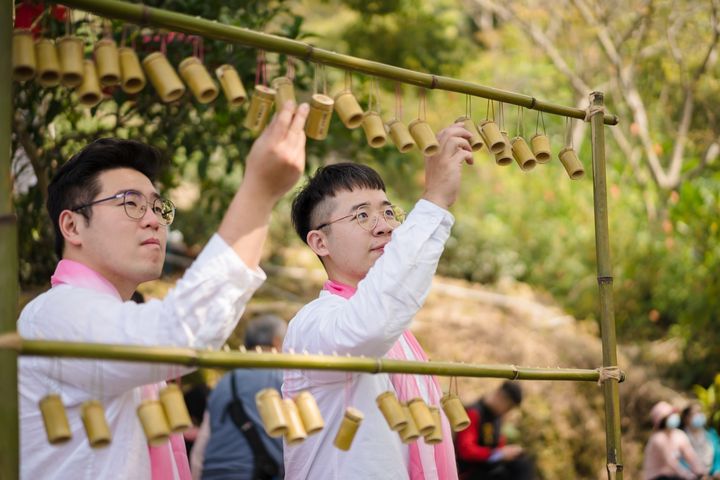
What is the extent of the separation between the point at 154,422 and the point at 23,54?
84cm

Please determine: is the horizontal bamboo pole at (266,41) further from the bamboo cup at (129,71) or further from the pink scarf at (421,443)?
the pink scarf at (421,443)

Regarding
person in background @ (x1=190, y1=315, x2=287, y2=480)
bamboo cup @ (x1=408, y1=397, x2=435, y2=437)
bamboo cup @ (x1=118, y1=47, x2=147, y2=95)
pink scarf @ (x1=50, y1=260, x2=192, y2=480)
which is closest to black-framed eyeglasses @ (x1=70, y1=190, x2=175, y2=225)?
pink scarf @ (x1=50, y1=260, x2=192, y2=480)

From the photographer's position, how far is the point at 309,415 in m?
2.28

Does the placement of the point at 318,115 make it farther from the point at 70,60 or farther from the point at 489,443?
the point at 489,443

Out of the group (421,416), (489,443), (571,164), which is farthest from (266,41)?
(489,443)

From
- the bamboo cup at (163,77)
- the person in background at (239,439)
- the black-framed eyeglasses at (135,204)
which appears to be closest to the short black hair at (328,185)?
the black-framed eyeglasses at (135,204)

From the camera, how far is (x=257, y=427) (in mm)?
4703

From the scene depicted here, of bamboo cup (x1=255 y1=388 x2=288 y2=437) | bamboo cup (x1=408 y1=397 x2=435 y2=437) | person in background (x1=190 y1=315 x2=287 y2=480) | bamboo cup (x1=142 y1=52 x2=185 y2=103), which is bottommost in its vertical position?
person in background (x1=190 y1=315 x2=287 y2=480)

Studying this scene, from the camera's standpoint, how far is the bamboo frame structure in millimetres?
2033

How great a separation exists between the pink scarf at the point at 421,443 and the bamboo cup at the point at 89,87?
107cm

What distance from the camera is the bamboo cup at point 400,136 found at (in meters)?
2.65

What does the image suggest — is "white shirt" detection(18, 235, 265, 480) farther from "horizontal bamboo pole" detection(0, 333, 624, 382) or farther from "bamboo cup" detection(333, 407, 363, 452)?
"bamboo cup" detection(333, 407, 363, 452)

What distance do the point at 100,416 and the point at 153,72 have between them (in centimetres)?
80

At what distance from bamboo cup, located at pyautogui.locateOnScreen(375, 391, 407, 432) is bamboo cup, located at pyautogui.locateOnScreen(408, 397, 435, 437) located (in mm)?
39
